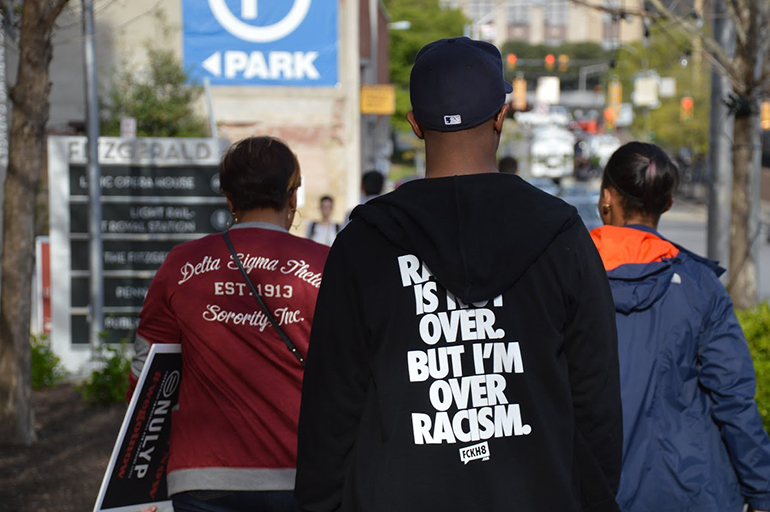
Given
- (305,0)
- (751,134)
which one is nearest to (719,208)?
(751,134)

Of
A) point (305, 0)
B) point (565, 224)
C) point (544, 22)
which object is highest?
point (544, 22)

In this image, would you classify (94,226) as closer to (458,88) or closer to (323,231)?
(323,231)

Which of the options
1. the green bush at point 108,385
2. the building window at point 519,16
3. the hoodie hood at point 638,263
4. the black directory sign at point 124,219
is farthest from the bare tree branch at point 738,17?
the building window at point 519,16

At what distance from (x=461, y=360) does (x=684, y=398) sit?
141cm

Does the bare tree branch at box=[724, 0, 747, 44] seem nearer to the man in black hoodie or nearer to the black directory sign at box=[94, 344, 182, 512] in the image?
the black directory sign at box=[94, 344, 182, 512]

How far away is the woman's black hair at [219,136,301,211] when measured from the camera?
3.21 meters

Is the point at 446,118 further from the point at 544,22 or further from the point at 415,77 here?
the point at 544,22

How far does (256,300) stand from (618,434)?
128cm

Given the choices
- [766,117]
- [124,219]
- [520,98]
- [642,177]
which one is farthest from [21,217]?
[520,98]

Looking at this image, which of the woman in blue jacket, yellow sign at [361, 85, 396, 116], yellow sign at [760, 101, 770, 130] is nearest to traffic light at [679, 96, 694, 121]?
yellow sign at [760, 101, 770, 130]

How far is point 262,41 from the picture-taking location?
2189cm

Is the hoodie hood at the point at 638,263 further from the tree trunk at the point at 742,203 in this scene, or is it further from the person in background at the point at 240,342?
the tree trunk at the point at 742,203

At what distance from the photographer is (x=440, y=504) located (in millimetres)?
2041

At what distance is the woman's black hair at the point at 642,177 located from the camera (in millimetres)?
3416
